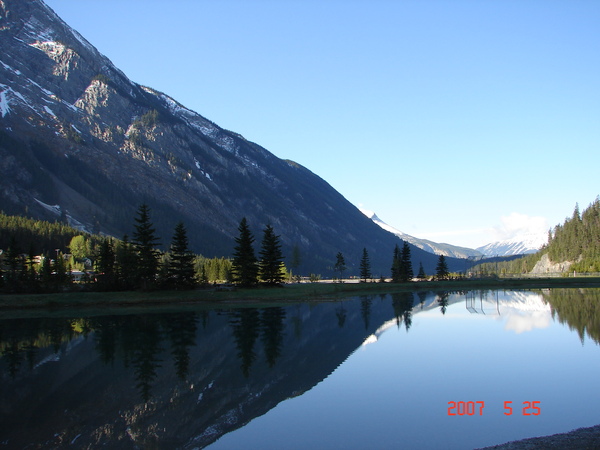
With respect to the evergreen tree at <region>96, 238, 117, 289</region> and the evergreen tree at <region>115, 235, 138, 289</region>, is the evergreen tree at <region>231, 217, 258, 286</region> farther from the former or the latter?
the evergreen tree at <region>96, 238, 117, 289</region>

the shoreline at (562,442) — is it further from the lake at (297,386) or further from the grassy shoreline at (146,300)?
the grassy shoreline at (146,300)

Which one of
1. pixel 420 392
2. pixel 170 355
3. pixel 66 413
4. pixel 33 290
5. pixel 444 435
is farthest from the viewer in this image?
pixel 33 290

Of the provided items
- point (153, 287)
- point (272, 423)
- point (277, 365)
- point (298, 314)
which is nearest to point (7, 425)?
point (272, 423)

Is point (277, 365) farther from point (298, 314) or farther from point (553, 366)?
point (298, 314)

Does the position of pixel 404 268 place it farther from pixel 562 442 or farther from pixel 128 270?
pixel 562 442

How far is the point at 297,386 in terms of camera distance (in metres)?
30.9

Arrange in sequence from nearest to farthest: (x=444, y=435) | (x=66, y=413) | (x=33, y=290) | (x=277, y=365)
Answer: (x=444, y=435) → (x=66, y=413) → (x=277, y=365) → (x=33, y=290)

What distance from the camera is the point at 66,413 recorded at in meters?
25.7

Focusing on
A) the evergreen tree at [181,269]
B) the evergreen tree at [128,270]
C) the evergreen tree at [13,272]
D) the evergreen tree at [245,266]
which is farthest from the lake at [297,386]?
the evergreen tree at [245,266]

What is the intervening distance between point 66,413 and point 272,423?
10844mm

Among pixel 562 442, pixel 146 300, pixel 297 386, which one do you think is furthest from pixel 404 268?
pixel 562 442

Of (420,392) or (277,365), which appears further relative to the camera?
(277,365)

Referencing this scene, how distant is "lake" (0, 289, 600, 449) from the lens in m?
21.9

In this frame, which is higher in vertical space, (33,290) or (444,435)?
(33,290)
